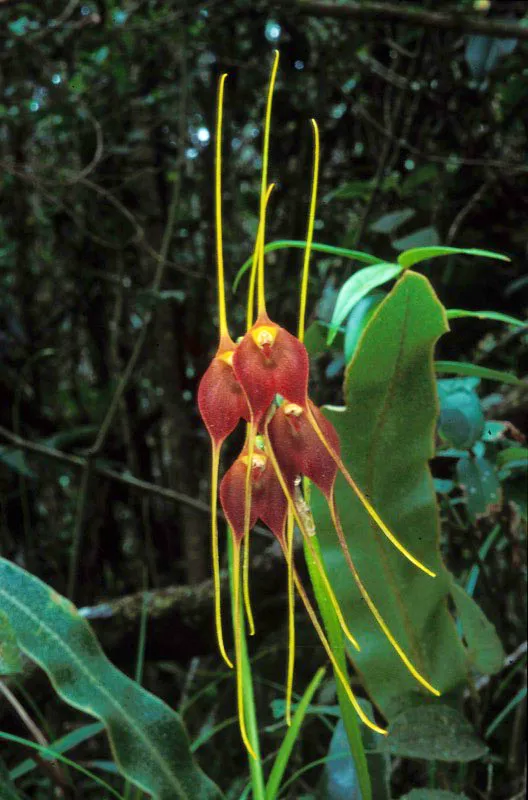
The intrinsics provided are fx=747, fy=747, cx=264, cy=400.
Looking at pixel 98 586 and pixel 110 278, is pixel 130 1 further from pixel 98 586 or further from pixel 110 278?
pixel 98 586

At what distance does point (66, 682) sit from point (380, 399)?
325mm

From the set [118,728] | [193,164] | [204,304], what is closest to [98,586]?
[204,304]

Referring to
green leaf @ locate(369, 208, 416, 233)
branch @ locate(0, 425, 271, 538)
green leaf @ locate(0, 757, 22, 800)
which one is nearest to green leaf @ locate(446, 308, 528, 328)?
green leaf @ locate(0, 757, 22, 800)

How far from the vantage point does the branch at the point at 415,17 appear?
1370mm

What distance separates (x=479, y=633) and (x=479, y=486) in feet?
0.47

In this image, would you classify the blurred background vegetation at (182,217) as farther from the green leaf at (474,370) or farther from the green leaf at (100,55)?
the green leaf at (474,370)

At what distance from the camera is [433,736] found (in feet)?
2.07

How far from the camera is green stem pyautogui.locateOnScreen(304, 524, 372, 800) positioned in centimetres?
51

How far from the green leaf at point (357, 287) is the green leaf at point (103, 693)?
1.03 ft

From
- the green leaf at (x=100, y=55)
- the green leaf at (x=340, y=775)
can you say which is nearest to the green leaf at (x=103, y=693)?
the green leaf at (x=340, y=775)

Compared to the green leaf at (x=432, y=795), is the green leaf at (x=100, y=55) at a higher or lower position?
higher

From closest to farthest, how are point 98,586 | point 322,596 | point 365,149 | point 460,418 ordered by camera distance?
point 322,596
point 460,418
point 365,149
point 98,586

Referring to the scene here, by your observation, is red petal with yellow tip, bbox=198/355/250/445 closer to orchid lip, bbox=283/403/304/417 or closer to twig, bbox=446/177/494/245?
orchid lip, bbox=283/403/304/417

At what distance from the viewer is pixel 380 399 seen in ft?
1.87
